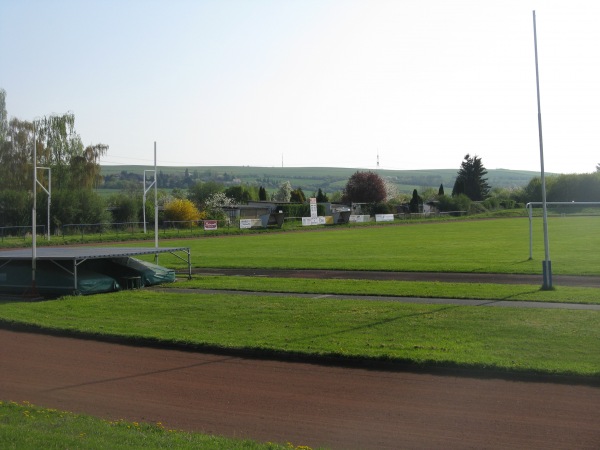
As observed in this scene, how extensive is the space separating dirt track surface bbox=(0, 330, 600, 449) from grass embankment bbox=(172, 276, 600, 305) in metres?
9.10

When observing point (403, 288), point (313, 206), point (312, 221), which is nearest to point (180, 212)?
point (312, 221)

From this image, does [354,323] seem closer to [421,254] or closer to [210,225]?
[421,254]

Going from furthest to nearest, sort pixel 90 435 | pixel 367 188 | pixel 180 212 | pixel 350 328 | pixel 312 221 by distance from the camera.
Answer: pixel 367 188 → pixel 180 212 → pixel 312 221 → pixel 350 328 → pixel 90 435

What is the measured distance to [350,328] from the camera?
16047 millimetres

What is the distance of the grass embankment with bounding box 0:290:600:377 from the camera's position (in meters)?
12.9

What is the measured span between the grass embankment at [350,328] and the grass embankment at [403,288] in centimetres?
220

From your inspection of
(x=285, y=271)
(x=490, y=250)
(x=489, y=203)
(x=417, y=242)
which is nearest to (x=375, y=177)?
(x=489, y=203)

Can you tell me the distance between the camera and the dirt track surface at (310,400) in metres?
8.94

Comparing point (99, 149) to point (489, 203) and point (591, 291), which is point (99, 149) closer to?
point (489, 203)

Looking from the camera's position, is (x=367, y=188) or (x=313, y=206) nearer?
(x=313, y=206)

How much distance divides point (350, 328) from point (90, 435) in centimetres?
865

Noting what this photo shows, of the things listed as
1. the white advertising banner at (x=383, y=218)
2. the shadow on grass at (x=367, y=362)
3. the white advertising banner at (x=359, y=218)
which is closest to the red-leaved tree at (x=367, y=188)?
the white advertising banner at (x=383, y=218)

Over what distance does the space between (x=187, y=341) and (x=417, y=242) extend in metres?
36.2

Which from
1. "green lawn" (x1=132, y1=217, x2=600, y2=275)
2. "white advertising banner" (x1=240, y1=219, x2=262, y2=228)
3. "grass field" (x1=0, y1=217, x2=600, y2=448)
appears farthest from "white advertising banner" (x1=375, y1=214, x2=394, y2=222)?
"grass field" (x1=0, y1=217, x2=600, y2=448)
